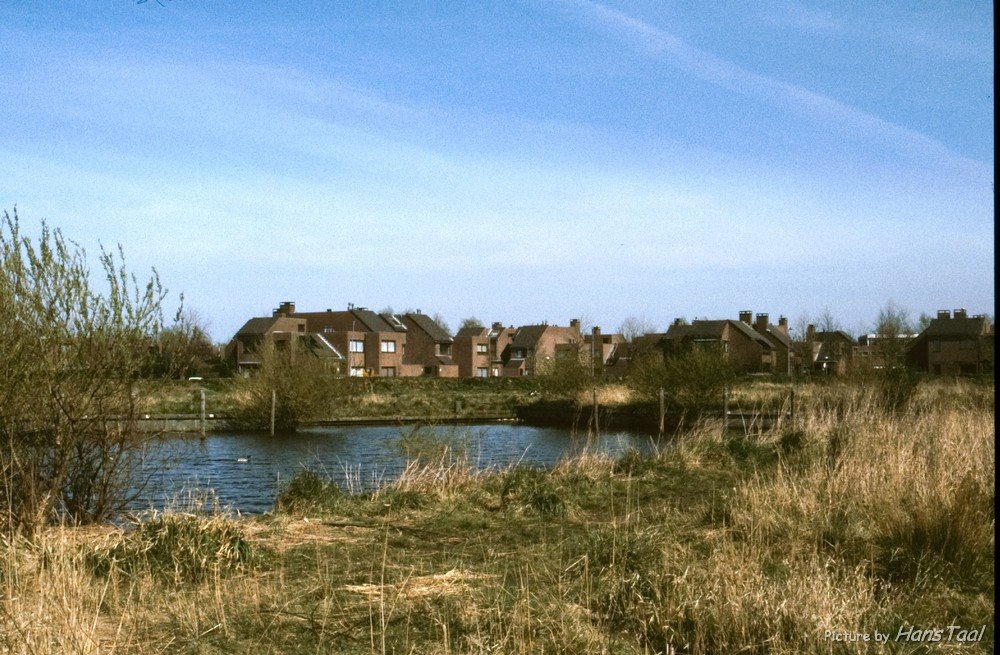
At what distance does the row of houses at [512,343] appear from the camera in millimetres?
77625

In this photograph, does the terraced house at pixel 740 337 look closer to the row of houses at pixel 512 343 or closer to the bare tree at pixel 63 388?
the row of houses at pixel 512 343

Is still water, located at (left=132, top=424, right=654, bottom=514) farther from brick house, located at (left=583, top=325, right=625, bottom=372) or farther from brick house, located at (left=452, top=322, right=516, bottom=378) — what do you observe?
brick house, located at (left=583, top=325, right=625, bottom=372)

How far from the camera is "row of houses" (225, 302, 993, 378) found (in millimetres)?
77625

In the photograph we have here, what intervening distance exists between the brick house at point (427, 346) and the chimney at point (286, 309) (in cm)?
1137

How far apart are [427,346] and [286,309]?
14426mm

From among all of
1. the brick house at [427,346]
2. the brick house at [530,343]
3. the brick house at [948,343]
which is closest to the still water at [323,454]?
the brick house at [948,343]

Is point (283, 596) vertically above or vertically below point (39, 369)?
below

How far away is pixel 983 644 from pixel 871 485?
3636 millimetres

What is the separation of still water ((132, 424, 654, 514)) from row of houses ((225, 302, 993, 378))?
37120 mm

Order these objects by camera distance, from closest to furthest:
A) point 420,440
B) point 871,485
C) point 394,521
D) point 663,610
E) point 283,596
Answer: point 663,610 → point 283,596 → point 871,485 → point 394,521 → point 420,440

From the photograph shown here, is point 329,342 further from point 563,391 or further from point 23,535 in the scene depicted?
point 23,535

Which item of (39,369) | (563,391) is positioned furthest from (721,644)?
(563,391)

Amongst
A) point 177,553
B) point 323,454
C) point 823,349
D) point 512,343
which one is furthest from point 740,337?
point 177,553

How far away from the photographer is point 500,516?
10.6 meters
